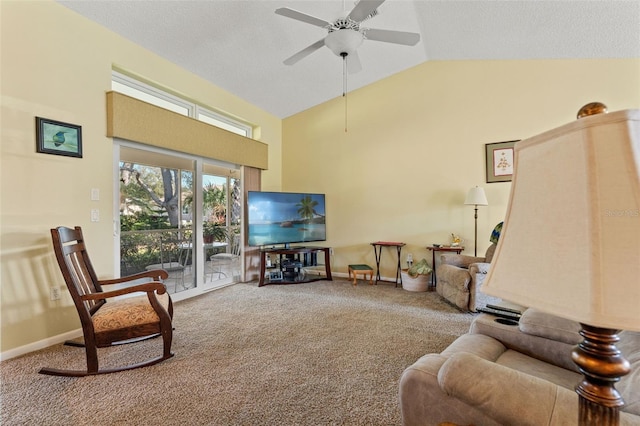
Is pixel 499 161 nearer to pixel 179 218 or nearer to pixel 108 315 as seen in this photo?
pixel 179 218

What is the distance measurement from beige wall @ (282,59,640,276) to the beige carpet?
1689 mm

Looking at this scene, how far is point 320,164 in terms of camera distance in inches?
214

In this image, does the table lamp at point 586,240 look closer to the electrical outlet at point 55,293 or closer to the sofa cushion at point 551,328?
the sofa cushion at point 551,328

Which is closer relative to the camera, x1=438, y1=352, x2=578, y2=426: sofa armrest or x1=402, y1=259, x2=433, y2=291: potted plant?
x1=438, y1=352, x2=578, y2=426: sofa armrest

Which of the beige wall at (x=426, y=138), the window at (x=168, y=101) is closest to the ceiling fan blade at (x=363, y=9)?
the beige wall at (x=426, y=138)

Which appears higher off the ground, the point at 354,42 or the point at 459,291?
the point at 354,42

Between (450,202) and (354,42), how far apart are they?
111 inches

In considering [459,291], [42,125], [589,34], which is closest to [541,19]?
[589,34]

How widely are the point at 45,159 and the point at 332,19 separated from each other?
3.11 metres

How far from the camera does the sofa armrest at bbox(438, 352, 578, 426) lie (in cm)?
83

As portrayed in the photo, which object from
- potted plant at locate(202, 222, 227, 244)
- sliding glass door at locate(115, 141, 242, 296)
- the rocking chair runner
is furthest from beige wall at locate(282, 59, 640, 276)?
the rocking chair runner

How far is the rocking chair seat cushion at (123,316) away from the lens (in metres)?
2.06

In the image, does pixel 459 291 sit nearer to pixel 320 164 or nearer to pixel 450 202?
pixel 450 202

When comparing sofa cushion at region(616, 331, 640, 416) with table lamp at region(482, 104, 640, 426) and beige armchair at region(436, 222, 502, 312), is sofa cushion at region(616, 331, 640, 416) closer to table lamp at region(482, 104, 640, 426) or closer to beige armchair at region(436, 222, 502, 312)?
table lamp at region(482, 104, 640, 426)
